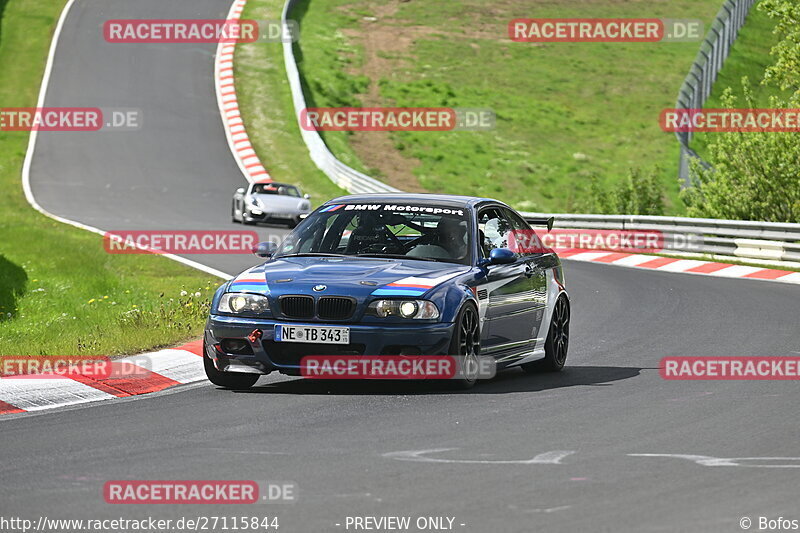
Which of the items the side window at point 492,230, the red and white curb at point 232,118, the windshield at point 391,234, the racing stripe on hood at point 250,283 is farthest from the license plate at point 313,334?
the red and white curb at point 232,118

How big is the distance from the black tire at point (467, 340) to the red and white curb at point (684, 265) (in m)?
13.1

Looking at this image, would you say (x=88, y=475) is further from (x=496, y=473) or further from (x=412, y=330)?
(x=412, y=330)

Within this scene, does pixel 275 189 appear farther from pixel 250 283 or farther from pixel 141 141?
pixel 250 283

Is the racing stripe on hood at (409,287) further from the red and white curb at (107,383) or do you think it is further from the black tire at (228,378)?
the red and white curb at (107,383)

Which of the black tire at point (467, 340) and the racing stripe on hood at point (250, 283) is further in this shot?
the racing stripe on hood at point (250, 283)

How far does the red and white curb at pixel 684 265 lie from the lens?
2328 cm

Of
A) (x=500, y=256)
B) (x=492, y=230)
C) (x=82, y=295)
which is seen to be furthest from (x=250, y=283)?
(x=82, y=295)

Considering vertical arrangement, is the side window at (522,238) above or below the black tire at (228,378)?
above

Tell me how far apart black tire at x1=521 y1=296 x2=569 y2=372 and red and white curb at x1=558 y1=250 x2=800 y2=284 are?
11032mm

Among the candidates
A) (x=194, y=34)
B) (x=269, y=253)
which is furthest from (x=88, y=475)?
(x=194, y=34)

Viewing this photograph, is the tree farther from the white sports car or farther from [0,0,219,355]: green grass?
[0,0,219,355]: green grass

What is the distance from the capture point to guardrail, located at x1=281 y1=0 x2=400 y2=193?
37.9 m

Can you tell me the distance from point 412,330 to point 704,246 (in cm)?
1772

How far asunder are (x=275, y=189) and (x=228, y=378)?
23.9 metres
